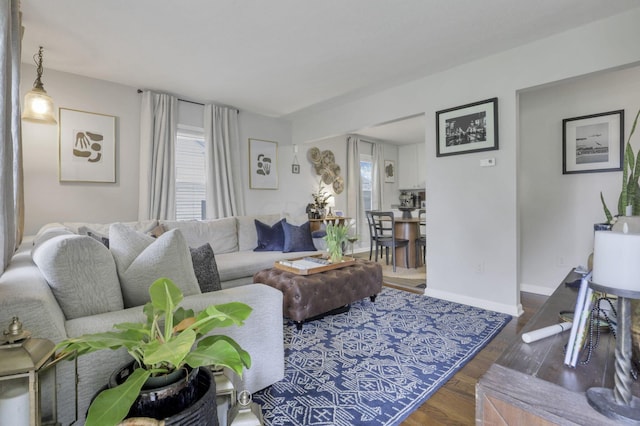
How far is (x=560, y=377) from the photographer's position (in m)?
0.89

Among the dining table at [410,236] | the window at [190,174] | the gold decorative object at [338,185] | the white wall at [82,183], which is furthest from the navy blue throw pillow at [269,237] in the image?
the gold decorative object at [338,185]

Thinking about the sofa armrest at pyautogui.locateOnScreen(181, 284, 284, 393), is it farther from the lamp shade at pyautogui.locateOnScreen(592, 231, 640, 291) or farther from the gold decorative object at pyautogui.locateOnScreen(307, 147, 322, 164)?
the gold decorative object at pyautogui.locateOnScreen(307, 147, 322, 164)

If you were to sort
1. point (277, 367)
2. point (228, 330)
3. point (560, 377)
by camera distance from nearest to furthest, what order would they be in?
point (560, 377), point (228, 330), point (277, 367)

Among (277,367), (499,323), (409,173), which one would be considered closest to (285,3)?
(277,367)

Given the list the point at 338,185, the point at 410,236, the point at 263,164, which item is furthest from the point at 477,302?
the point at 338,185

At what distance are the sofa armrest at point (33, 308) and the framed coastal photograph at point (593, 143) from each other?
170 inches

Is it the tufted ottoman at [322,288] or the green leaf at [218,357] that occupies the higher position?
the green leaf at [218,357]

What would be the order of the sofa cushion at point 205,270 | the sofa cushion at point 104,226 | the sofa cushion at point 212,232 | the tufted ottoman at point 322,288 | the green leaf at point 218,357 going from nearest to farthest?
1. the green leaf at point 218,357
2. the sofa cushion at point 205,270
3. the tufted ottoman at point 322,288
4. the sofa cushion at point 104,226
5. the sofa cushion at point 212,232

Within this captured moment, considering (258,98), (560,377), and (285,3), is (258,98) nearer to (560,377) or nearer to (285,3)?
(285,3)

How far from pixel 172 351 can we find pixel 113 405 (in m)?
0.15

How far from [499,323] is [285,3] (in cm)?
309

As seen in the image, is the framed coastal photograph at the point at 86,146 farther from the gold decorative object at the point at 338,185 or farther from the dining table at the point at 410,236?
the dining table at the point at 410,236

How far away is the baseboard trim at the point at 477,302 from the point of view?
2.94 metres

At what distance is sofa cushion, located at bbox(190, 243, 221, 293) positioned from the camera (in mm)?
1704
